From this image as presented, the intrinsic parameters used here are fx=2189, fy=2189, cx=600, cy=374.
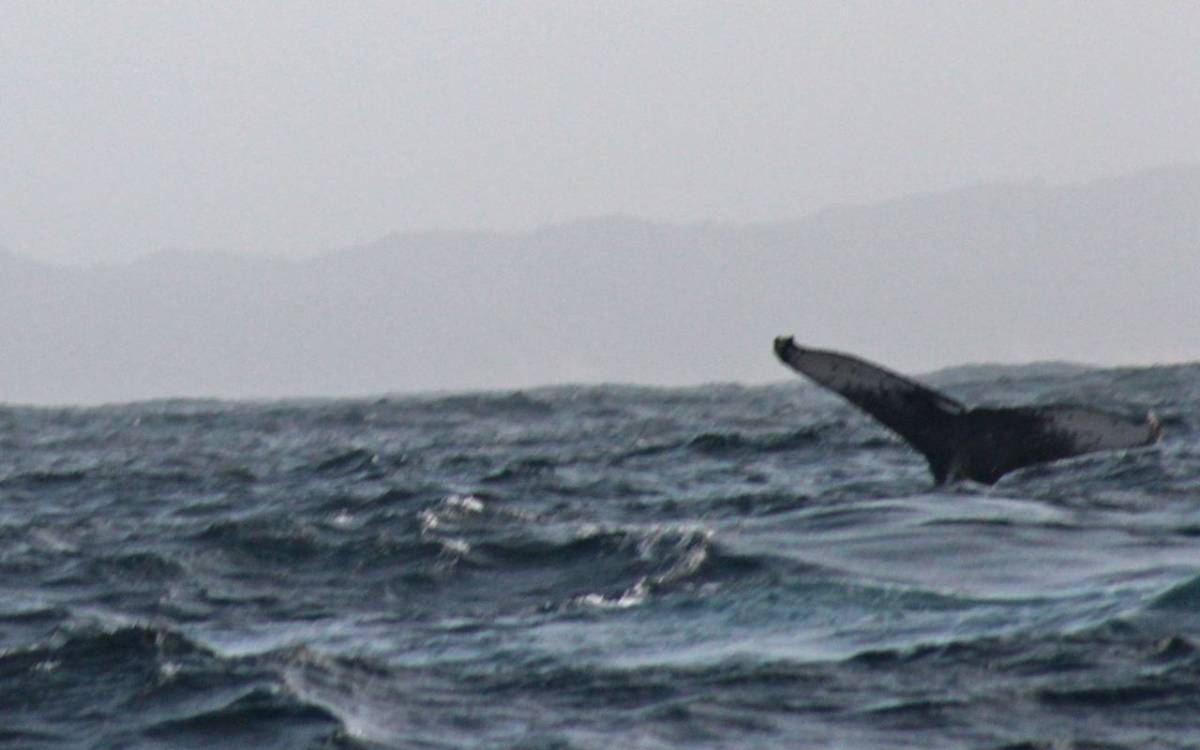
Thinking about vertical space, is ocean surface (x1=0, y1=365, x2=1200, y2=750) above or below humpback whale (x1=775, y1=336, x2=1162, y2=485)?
below

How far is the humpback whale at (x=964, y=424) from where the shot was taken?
14391mm

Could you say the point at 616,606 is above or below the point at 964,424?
below

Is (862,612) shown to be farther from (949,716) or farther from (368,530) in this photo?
(368,530)

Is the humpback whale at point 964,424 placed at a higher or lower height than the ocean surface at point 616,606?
higher

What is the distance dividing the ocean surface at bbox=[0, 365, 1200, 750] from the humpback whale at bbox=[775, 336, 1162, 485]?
443 mm

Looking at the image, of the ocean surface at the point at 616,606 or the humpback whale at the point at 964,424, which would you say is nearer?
the ocean surface at the point at 616,606

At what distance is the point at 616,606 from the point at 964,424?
3.47 m

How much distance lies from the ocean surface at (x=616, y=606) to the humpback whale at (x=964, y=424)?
443 millimetres

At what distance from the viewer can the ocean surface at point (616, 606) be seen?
10430mm

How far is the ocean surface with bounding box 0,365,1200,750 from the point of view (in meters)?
10.4

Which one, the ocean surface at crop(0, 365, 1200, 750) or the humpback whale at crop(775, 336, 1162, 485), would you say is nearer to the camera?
the ocean surface at crop(0, 365, 1200, 750)

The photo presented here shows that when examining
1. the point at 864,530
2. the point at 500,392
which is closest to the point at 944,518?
the point at 864,530

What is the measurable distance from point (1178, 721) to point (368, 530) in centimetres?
969

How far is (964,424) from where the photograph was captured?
15828mm
